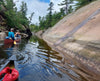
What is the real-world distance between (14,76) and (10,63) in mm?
1362

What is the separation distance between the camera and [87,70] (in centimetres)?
462

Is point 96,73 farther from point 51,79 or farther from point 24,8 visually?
point 24,8

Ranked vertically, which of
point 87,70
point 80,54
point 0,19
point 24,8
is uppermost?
point 24,8

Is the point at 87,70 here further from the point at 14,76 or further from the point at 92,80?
the point at 14,76

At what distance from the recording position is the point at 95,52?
500 cm

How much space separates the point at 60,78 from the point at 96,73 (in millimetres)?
1729

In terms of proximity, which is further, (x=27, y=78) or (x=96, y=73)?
(x=96, y=73)

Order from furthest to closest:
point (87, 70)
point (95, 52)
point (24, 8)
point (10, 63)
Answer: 1. point (24, 8)
2. point (95, 52)
3. point (87, 70)
4. point (10, 63)

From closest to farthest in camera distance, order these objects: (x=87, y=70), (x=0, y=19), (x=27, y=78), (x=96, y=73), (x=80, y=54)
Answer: (x=27, y=78)
(x=96, y=73)
(x=87, y=70)
(x=80, y=54)
(x=0, y=19)

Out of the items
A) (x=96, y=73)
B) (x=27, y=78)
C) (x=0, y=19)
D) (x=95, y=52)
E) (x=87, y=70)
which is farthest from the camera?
(x=0, y=19)

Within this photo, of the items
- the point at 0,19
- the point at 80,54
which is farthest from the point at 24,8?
the point at 80,54

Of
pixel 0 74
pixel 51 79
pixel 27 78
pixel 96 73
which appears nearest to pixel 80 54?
pixel 96 73

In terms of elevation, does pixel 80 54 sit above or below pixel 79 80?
above

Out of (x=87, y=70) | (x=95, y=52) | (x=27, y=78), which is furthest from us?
(x=95, y=52)
